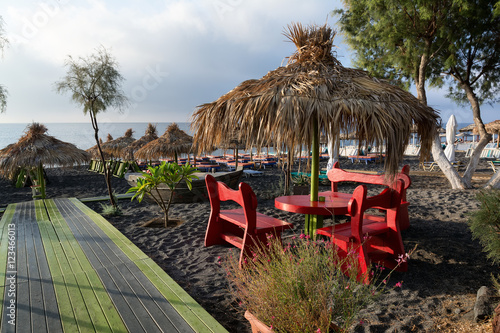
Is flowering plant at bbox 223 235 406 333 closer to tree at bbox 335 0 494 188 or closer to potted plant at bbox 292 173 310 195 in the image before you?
potted plant at bbox 292 173 310 195

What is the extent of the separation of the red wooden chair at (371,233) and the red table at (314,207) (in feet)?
0.72

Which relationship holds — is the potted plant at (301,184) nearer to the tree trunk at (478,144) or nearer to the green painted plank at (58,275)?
the tree trunk at (478,144)

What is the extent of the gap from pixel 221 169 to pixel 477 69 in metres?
13.9

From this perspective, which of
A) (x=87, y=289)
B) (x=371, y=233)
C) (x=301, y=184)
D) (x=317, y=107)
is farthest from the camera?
(x=301, y=184)

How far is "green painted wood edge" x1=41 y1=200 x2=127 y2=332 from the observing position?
2039mm

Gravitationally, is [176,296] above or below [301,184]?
below

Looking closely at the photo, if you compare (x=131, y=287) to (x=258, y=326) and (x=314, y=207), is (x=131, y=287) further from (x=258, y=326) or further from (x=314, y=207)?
(x=314, y=207)

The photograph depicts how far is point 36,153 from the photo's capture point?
28.1 ft

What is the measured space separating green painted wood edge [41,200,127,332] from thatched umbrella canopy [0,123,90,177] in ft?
20.2

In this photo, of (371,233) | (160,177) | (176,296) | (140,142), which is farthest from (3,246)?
(140,142)

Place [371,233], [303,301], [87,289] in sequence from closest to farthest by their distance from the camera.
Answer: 1. [303,301]
2. [87,289]
3. [371,233]

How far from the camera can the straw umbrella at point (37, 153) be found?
8391 millimetres

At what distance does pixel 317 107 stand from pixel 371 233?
4.96 ft

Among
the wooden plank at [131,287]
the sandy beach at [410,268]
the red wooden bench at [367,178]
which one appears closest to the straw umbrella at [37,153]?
the sandy beach at [410,268]
